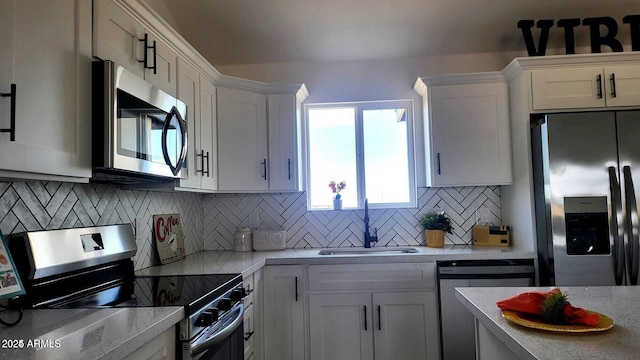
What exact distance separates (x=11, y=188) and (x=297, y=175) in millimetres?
1773

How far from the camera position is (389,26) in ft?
9.68

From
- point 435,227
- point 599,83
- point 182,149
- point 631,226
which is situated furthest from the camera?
point 435,227

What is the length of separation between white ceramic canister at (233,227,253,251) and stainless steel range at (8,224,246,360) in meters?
1.03

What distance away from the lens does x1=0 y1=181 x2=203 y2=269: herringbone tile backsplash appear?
1438 mm

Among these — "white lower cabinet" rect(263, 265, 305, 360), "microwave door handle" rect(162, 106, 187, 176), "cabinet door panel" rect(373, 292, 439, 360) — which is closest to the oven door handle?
"white lower cabinet" rect(263, 265, 305, 360)

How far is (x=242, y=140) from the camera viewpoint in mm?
2834

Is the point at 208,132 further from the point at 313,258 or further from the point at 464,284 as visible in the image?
the point at 464,284

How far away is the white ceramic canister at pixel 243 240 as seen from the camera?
2.98 meters

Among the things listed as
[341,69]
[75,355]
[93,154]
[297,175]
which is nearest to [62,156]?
[93,154]

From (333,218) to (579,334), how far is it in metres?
2.21

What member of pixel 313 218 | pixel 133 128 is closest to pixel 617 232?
pixel 313 218

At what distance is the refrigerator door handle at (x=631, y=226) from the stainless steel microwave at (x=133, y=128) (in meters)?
2.63

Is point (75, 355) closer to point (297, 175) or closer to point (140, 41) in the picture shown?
point (140, 41)

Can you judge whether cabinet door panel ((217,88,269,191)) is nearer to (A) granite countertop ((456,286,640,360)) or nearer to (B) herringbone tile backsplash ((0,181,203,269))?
(B) herringbone tile backsplash ((0,181,203,269))
